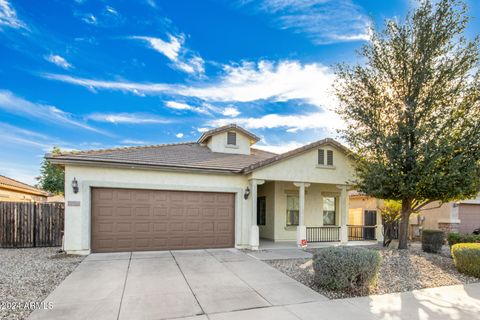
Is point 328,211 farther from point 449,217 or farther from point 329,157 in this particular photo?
point 449,217

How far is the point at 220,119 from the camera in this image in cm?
1655

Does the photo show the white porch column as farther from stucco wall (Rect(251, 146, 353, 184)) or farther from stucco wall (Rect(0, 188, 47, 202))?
stucco wall (Rect(0, 188, 47, 202))

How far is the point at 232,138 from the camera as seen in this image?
49.7 feet

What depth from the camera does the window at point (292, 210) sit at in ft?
48.4

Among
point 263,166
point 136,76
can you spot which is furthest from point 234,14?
point 263,166

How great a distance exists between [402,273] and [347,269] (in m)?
2.88

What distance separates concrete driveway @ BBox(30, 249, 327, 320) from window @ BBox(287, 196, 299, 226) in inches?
233

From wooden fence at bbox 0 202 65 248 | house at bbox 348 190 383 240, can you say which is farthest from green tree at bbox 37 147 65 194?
house at bbox 348 190 383 240

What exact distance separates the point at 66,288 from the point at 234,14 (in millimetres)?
9686

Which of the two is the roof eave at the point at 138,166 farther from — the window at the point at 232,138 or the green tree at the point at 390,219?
the green tree at the point at 390,219

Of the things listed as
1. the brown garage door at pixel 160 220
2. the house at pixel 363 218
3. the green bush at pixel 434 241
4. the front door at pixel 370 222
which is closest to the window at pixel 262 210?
the brown garage door at pixel 160 220

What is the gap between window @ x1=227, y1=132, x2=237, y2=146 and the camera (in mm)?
15086

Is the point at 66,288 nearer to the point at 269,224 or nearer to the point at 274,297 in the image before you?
the point at 274,297

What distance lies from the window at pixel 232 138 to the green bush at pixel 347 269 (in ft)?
30.3
